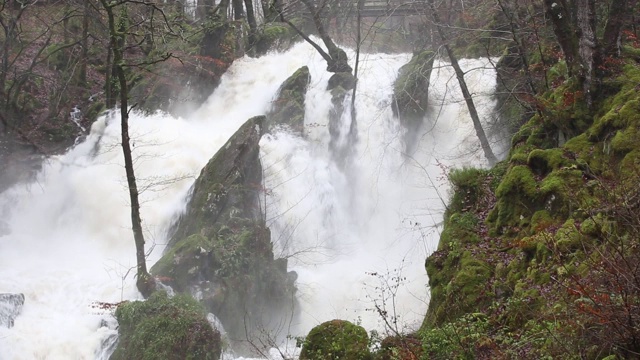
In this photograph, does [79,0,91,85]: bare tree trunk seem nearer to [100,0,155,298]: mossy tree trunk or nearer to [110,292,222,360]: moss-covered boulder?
[100,0,155,298]: mossy tree trunk

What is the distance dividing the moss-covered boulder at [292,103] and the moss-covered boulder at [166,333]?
8.19m

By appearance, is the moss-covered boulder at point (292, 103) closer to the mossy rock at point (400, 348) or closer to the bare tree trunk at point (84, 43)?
the bare tree trunk at point (84, 43)

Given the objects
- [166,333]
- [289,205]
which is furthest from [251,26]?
[166,333]

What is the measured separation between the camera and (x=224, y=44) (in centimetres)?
2094

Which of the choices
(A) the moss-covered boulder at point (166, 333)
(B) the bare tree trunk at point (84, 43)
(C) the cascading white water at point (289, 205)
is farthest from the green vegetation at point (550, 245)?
(B) the bare tree trunk at point (84, 43)

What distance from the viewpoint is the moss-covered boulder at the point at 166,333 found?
9.22 meters

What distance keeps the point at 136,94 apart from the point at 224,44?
3.78 m

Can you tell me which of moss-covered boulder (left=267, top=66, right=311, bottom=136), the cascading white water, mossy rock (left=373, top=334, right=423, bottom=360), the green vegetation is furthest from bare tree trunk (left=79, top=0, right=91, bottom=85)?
mossy rock (left=373, top=334, right=423, bottom=360)

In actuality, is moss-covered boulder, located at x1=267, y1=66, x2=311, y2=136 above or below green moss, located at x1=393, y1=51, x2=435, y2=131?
above

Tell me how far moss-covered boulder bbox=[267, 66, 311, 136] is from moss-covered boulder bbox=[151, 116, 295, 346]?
2.52m

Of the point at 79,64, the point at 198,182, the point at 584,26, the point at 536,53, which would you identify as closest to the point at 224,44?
the point at 79,64

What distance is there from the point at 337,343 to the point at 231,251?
6654mm

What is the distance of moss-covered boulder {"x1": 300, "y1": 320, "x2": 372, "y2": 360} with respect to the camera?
233 inches

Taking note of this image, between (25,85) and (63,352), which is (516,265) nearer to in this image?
(63,352)
